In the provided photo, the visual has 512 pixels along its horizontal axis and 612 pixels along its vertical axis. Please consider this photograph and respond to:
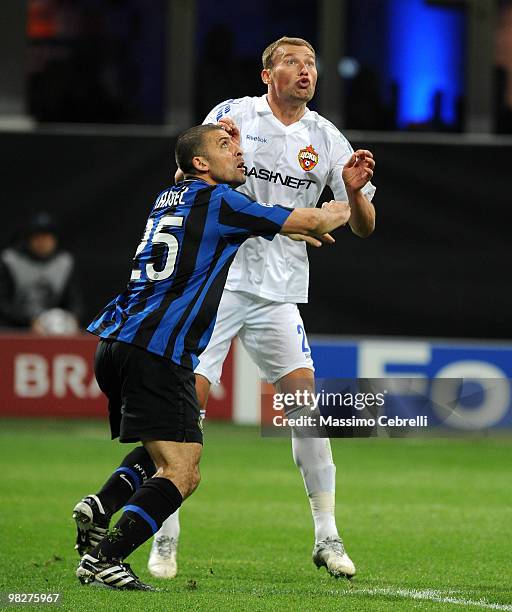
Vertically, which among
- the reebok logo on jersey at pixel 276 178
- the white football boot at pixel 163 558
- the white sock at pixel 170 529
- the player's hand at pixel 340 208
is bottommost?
the white football boot at pixel 163 558

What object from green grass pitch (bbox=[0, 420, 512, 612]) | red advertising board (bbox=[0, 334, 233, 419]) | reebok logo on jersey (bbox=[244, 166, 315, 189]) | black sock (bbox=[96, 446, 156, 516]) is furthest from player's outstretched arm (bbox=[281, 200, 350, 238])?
red advertising board (bbox=[0, 334, 233, 419])

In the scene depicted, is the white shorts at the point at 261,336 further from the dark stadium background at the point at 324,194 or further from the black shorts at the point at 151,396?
the dark stadium background at the point at 324,194

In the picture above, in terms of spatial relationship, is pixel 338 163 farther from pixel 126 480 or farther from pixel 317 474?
pixel 126 480

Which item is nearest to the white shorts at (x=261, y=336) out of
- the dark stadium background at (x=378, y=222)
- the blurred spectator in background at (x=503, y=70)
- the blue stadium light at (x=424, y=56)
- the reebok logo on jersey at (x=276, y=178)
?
the reebok logo on jersey at (x=276, y=178)

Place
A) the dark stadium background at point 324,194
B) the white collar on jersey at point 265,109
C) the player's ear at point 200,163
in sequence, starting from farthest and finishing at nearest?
1. the dark stadium background at point 324,194
2. the white collar on jersey at point 265,109
3. the player's ear at point 200,163

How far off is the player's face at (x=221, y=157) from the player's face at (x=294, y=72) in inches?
29.8

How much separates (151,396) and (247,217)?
76cm

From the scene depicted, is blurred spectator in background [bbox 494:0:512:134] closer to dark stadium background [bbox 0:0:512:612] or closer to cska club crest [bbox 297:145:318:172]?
dark stadium background [bbox 0:0:512:612]

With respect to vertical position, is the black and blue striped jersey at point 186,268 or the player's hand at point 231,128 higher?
the player's hand at point 231,128

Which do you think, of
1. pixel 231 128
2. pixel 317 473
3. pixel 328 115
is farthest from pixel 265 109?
pixel 328 115

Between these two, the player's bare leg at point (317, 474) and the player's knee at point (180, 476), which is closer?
the player's knee at point (180, 476)

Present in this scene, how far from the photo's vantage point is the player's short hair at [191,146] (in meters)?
5.37

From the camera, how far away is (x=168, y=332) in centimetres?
518

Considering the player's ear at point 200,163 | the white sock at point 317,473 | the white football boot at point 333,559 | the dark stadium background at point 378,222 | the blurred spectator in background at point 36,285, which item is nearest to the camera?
the player's ear at point 200,163
